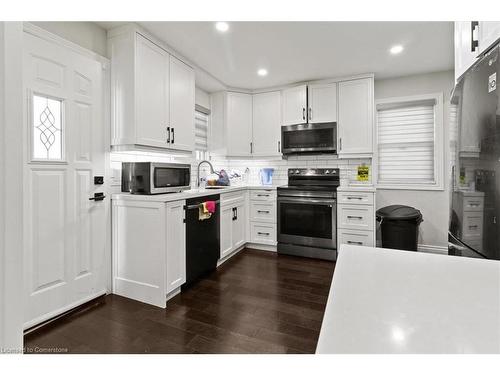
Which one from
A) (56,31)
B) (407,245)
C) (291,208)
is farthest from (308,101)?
(56,31)

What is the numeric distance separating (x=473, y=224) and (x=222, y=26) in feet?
7.63

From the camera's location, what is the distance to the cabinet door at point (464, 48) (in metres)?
1.23

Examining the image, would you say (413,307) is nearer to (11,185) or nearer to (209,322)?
(11,185)

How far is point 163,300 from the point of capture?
2.17 m

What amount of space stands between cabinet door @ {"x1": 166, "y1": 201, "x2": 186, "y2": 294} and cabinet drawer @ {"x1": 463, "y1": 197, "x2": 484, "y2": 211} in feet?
6.59

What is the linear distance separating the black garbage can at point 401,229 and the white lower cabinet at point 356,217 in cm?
15

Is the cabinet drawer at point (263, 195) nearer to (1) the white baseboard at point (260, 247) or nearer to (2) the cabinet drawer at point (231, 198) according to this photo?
(2) the cabinet drawer at point (231, 198)

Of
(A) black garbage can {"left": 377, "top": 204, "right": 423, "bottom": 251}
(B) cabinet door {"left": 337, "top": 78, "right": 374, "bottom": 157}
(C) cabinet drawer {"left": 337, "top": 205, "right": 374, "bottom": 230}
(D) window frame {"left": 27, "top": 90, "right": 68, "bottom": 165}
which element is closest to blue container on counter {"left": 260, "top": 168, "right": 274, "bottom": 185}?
(B) cabinet door {"left": 337, "top": 78, "right": 374, "bottom": 157}

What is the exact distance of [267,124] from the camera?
3.91m

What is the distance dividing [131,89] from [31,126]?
2.66 feet

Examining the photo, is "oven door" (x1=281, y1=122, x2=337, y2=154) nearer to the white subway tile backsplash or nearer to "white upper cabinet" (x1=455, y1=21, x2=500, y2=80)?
the white subway tile backsplash

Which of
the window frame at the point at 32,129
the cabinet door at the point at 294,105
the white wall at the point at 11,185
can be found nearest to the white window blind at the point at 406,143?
the cabinet door at the point at 294,105

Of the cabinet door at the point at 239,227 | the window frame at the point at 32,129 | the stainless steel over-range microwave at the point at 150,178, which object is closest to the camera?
the window frame at the point at 32,129
